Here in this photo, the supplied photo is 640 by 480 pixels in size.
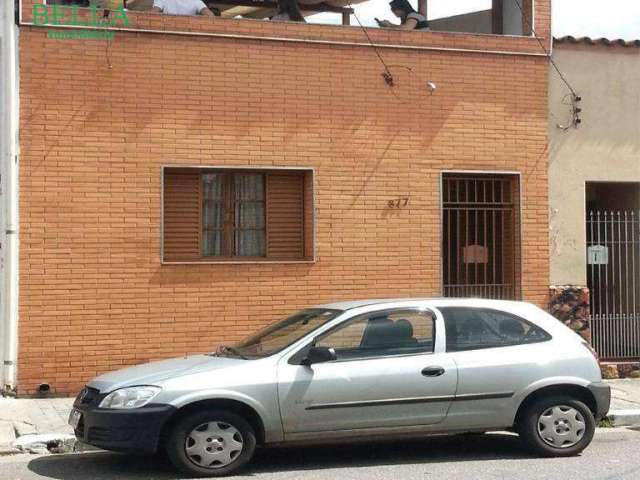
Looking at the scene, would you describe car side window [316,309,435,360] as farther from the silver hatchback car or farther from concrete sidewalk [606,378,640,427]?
concrete sidewalk [606,378,640,427]

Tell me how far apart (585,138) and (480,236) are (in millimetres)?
1941

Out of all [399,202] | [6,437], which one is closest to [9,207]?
[6,437]

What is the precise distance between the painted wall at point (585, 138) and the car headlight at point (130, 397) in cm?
733

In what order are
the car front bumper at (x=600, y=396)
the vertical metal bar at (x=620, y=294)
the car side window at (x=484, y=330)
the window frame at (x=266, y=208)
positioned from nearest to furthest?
1. the car side window at (x=484, y=330)
2. the car front bumper at (x=600, y=396)
3. the window frame at (x=266, y=208)
4. the vertical metal bar at (x=620, y=294)

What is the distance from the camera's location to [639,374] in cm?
1410

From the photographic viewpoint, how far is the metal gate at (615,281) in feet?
46.9

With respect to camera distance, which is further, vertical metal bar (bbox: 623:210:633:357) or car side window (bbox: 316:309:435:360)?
Answer: vertical metal bar (bbox: 623:210:633:357)

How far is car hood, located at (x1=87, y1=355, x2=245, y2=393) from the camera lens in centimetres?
839

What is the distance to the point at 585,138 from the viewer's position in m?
14.2

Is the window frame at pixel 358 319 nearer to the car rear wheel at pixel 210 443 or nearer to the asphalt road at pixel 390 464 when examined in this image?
the car rear wheel at pixel 210 443

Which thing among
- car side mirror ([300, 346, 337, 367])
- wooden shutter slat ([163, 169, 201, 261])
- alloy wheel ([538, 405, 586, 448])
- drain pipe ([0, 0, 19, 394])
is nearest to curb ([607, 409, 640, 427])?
alloy wheel ([538, 405, 586, 448])

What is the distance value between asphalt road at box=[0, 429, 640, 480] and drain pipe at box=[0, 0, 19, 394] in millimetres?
2720

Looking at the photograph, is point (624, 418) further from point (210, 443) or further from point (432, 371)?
point (210, 443)

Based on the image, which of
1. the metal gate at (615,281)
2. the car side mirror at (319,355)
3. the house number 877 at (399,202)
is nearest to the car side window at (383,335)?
the car side mirror at (319,355)
